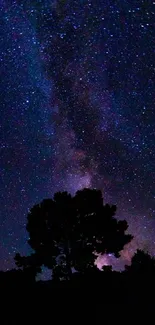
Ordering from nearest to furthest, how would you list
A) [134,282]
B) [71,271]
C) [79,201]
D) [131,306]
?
[131,306] → [134,282] → [71,271] → [79,201]

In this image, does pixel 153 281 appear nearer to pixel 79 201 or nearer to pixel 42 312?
pixel 42 312

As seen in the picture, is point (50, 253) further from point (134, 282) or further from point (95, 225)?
point (134, 282)

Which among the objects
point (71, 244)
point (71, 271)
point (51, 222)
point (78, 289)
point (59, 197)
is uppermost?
point (59, 197)

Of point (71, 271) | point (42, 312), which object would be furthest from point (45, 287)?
point (71, 271)

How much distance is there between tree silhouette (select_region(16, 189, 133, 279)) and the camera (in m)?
26.7

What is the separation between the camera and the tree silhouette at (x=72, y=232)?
26.7m

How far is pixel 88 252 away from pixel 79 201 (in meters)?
4.43

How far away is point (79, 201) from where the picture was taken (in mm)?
28625

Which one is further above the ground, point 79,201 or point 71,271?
point 79,201

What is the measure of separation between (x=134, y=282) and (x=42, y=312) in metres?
6.33

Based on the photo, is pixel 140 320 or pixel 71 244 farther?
pixel 71 244

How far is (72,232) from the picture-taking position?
89.2 ft

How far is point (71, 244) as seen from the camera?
27094 millimetres

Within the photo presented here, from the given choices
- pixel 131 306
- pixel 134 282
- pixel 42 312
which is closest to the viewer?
pixel 42 312
